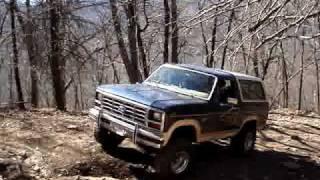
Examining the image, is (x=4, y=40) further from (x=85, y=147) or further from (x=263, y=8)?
(x=263, y=8)

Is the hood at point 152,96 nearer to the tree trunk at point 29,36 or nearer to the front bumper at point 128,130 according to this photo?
the front bumper at point 128,130

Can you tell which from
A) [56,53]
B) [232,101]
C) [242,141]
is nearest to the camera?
[232,101]

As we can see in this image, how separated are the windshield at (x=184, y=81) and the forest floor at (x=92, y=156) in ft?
4.27

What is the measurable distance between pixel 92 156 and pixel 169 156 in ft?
5.19

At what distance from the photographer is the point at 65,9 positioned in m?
20.0

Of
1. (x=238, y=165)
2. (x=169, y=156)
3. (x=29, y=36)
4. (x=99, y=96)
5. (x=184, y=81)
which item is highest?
(x=29, y=36)

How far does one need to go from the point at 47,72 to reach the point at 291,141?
1445cm

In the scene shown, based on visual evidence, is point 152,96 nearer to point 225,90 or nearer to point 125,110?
point 125,110

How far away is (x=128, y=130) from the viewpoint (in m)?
7.95

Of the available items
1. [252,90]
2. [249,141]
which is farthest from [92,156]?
[252,90]

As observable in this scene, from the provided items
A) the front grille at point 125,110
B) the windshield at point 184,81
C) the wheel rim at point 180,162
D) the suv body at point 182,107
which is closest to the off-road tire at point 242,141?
the suv body at point 182,107

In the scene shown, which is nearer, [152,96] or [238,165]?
[152,96]

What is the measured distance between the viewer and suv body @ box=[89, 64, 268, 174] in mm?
7727

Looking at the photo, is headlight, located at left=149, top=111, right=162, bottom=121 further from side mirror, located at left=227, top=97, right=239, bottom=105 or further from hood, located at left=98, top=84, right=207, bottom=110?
side mirror, located at left=227, top=97, right=239, bottom=105
